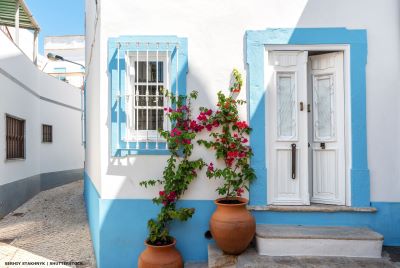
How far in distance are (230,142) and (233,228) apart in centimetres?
111

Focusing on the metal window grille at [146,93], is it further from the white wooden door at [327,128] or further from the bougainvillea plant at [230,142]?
the white wooden door at [327,128]

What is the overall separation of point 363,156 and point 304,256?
1.57 meters

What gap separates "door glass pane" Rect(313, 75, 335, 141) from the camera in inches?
181

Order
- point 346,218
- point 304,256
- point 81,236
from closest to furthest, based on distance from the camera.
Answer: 1. point 304,256
2. point 346,218
3. point 81,236

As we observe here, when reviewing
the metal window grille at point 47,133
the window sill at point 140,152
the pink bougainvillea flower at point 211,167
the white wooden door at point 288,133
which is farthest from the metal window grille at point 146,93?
the metal window grille at point 47,133

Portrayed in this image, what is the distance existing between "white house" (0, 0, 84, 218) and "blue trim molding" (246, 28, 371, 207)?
6379mm

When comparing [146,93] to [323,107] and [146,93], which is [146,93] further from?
[323,107]

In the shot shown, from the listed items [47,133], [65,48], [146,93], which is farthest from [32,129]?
[65,48]

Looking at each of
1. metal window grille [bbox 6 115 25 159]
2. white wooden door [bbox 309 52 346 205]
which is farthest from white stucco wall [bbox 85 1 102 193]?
metal window grille [bbox 6 115 25 159]

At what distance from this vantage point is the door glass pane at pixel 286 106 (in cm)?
455

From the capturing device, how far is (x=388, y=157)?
4359 millimetres

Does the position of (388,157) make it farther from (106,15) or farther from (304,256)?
(106,15)

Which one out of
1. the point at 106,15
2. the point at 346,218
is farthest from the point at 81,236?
the point at 346,218

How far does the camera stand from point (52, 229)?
21.9 ft
